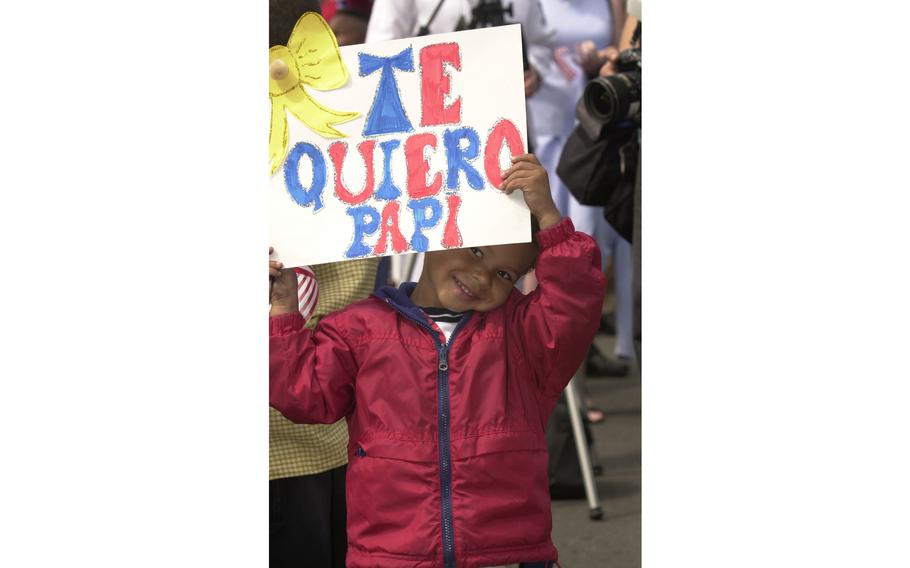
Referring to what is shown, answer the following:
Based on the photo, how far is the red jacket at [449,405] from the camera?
2.28 metres

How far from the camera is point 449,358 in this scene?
2350 millimetres

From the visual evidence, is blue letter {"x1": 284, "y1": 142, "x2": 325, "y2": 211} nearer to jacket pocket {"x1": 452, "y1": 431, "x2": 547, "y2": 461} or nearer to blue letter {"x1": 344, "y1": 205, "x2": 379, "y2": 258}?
blue letter {"x1": 344, "y1": 205, "x2": 379, "y2": 258}

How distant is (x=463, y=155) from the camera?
91.6 inches

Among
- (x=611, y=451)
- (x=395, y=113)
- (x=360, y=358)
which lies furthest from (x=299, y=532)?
(x=611, y=451)

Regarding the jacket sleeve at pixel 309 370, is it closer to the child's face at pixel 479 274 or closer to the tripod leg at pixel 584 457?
the child's face at pixel 479 274

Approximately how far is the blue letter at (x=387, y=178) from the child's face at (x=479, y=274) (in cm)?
16

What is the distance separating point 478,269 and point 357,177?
0.28m

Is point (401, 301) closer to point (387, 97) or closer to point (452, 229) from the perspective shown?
point (452, 229)

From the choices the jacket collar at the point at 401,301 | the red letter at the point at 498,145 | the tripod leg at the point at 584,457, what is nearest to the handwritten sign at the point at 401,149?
the red letter at the point at 498,145

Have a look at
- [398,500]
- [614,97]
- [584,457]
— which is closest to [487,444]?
[398,500]

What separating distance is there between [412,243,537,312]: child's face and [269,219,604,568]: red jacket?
33mm
